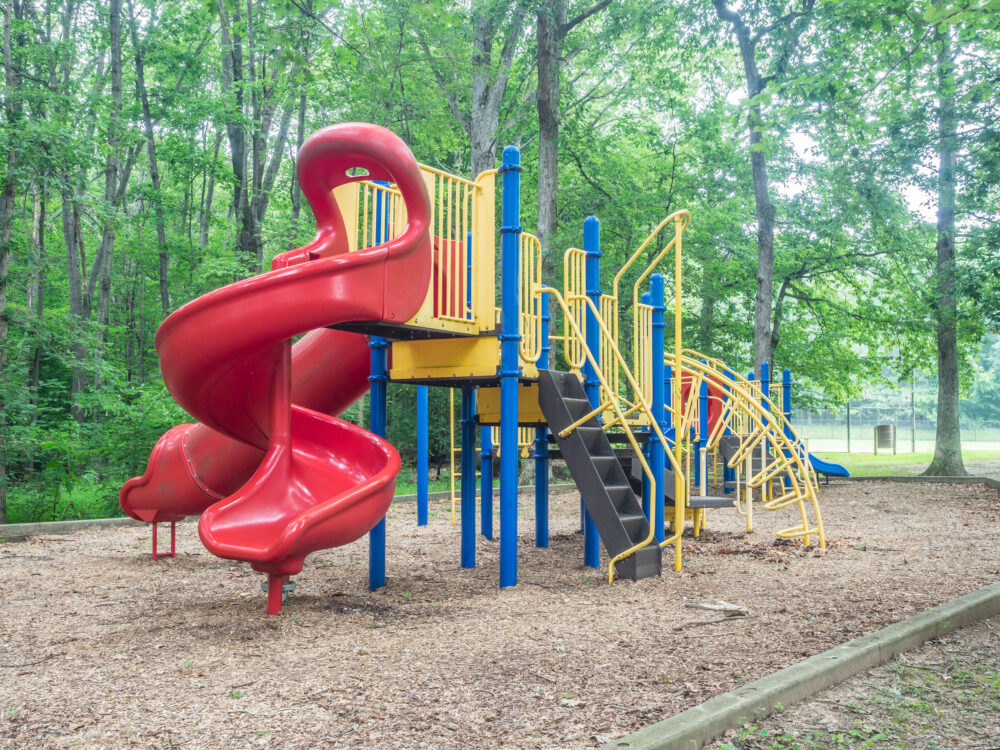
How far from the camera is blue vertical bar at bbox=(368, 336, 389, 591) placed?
5.95 meters

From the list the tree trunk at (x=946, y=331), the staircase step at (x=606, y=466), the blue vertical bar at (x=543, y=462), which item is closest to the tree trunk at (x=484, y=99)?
the blue vertical bar at (x=543, y=462)

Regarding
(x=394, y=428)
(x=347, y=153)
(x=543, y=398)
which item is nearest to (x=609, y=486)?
(x=543, y=398)

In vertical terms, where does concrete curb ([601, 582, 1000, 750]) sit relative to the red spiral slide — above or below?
below

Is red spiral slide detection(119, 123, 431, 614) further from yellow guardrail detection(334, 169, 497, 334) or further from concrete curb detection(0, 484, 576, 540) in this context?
concrete curb detection(0, 484, 576, 540)

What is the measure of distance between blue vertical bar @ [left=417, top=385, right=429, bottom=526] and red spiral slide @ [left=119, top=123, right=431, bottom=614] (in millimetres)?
3583

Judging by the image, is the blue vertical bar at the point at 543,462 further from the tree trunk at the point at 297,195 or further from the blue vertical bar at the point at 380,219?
the tree trunk at the point at 297,195

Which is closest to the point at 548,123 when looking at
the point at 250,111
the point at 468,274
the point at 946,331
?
the point at 468,274

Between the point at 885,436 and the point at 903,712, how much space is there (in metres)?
32.0

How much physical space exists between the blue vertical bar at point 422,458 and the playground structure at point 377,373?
4.84 ft

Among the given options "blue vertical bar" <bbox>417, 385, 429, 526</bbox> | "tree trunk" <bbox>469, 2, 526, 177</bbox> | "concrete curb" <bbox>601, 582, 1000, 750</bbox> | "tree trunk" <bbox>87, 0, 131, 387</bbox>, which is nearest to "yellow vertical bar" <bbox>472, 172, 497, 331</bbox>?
"concrete curb" <bbox>601, 582, 1000, 750</bbox>

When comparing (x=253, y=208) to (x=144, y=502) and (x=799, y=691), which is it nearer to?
(x=144, y=502)

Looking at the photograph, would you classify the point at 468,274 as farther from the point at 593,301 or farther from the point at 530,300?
the point at 593,301

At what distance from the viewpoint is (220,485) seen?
6992 millimetres

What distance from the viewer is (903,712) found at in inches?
127
